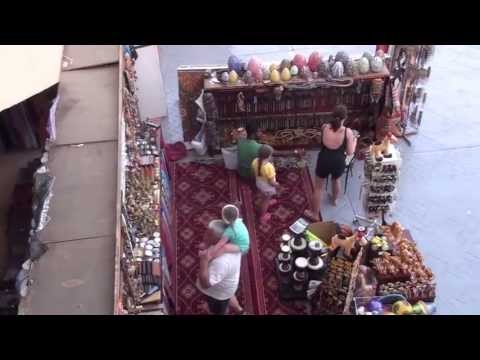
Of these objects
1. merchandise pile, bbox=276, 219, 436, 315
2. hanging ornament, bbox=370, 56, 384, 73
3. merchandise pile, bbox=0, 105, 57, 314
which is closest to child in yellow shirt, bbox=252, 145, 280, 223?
merchandise pile, bbox=276, 219, 436, 315

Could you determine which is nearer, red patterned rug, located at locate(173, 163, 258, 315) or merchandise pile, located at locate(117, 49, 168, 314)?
merchandise pile, located at locate(117, 49, 168, 314)

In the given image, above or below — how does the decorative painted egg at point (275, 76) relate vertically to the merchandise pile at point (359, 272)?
above

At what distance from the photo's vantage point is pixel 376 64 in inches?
294

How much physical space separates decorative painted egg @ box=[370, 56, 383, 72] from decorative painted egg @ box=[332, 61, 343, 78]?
440 millimetres

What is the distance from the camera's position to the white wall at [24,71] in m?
4.34

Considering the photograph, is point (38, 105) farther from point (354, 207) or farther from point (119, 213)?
point (354, 207)

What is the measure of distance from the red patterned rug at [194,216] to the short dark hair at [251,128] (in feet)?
1.97

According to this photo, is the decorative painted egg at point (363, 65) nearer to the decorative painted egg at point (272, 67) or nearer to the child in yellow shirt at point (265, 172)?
the decorative painted egg at point (272, 67)

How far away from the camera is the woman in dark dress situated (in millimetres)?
6426

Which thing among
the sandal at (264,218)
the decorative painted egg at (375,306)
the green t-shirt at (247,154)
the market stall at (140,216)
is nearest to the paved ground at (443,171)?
the sandal at (264,218)

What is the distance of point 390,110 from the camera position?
765 centimetres

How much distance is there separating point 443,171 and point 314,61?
232cm

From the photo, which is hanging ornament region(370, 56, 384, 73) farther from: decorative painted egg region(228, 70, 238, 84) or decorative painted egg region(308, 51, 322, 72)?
decorative painted egg region(228, 70, 238, 84)

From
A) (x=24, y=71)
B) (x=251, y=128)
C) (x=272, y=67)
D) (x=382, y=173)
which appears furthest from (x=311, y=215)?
(x=24, y=71)
